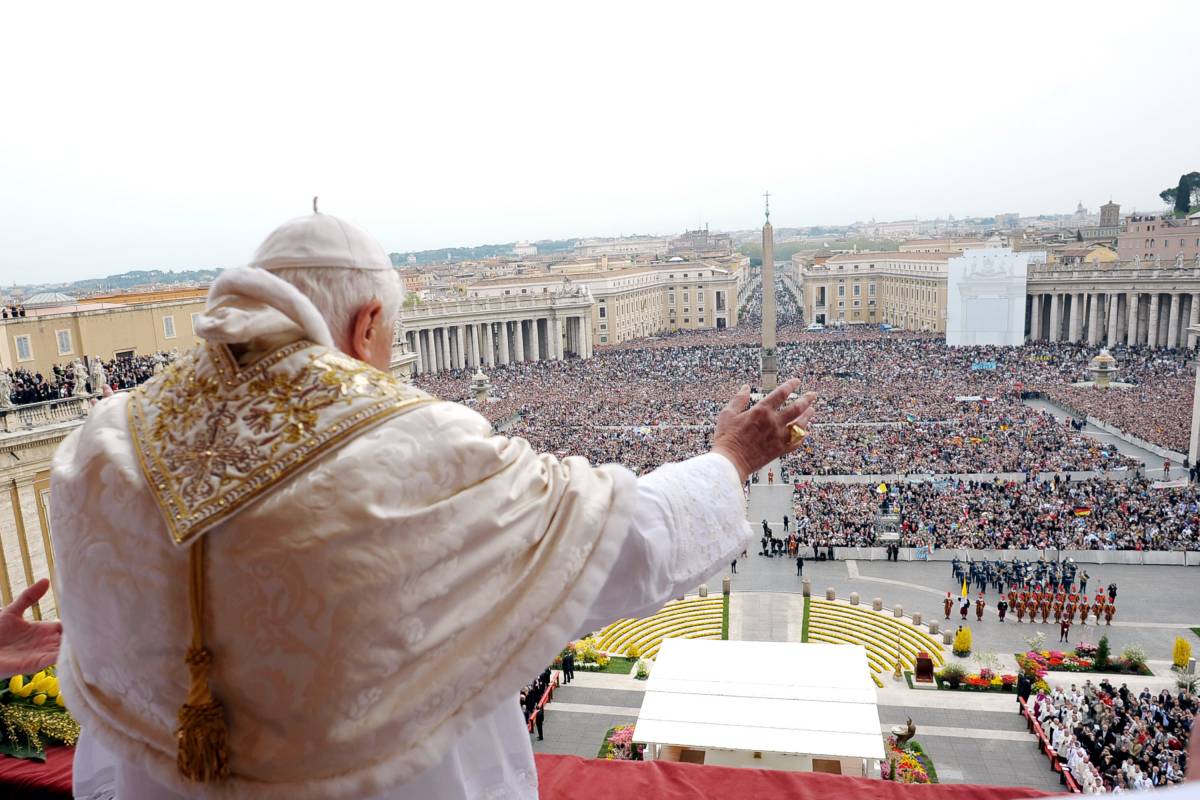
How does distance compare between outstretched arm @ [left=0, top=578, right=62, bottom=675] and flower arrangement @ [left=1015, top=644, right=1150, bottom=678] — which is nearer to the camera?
outstretched arm @ [left=0, top=578, right=62, bottom=675]

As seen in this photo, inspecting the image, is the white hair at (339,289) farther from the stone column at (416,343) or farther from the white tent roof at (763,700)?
the stone column at (416,343)

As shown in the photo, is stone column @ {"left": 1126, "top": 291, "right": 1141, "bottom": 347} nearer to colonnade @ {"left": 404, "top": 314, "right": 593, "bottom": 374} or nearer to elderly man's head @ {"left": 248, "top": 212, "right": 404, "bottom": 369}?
colonnade @ {"left": 404, "top": 314, "right": 593, "bottom": 374}

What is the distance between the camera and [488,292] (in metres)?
67.9

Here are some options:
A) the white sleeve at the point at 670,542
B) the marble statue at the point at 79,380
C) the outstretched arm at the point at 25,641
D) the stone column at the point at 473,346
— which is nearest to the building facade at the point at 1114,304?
the stone column at the point at 473,346

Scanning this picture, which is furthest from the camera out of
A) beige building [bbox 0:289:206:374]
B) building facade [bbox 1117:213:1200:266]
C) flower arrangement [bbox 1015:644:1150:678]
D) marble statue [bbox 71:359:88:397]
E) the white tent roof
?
building facade [bbox 1117:213:1200:266]

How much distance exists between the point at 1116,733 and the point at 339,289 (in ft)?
37.2

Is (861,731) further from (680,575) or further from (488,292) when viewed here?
(488,292)

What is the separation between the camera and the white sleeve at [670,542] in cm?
145

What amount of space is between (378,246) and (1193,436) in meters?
28.8

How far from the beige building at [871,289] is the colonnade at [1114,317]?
30.2 ft

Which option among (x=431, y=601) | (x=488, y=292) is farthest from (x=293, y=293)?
(x=488, y=292)

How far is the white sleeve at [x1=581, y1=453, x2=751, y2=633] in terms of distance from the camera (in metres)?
1.45

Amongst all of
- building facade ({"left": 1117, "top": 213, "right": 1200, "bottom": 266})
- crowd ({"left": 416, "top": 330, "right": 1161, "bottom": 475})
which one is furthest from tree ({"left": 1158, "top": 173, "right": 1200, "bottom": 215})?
crowd ({"left": 416, "top": 330, "right": 1161, "bottom": 475})

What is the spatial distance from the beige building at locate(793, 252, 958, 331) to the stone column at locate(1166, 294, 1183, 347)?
16664 mm
